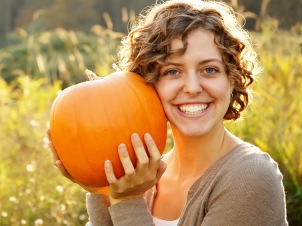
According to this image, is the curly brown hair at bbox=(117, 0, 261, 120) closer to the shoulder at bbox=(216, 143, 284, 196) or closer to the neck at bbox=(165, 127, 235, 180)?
the neck at bbox=(165, 127, 235, 180)

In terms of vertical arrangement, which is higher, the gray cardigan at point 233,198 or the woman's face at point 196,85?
the woman's face at point 196,85

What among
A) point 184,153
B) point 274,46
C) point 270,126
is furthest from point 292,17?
point 184,153

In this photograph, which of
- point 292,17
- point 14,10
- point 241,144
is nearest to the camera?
point 241,144

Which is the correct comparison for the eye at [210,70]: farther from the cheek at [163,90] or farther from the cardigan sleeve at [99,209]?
the cardigan sleeve at [99,209]

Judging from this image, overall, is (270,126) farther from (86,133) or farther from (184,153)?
(86,133)

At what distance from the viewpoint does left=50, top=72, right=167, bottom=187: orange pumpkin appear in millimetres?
2643

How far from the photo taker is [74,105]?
106 inches

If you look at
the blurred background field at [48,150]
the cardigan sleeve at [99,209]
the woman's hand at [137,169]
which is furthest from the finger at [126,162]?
the blurred background field at [48,150]

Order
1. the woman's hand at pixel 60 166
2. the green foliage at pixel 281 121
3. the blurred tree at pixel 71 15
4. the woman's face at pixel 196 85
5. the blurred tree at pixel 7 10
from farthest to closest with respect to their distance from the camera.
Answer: the blurred tree at pixel 7 10
the blurred tree at pixel 71 15
the green foliage at pixel 281 121
the woman's hand at pixel 60 166
the woman's face at pixel 196 85

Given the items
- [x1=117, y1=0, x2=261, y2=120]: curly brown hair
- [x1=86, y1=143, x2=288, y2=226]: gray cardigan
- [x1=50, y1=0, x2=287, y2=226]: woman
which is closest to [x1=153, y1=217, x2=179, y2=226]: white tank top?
[x1=50, y1=0, x2=287, y2=226]: woman

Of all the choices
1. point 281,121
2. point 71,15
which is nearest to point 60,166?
point 281,121

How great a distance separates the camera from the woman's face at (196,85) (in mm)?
2682

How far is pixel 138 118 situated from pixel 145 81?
7.7 inches

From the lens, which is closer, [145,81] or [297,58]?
[145,81]
